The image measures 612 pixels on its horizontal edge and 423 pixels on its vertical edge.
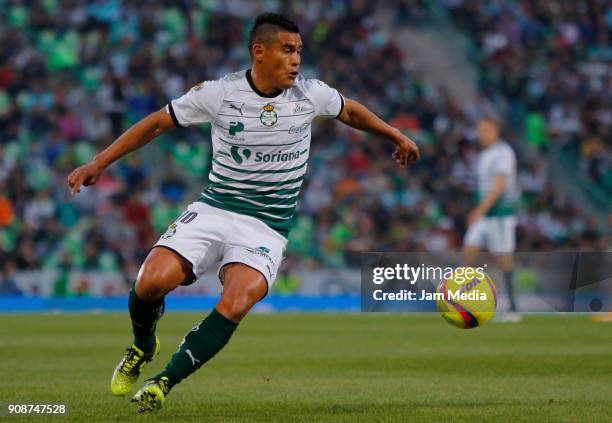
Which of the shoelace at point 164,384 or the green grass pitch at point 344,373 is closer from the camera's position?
the shoelace at point 164,384

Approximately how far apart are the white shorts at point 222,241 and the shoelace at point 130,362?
2.58 feet

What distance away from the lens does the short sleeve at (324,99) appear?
26.0 feet

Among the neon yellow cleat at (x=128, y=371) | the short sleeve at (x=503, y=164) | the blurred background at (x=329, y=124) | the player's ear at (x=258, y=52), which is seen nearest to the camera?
the player's ear at (x=258, y=52)

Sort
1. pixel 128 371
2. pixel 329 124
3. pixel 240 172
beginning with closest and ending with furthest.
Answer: pixel 240 172 < pixel 128 371 < pixel 329 124

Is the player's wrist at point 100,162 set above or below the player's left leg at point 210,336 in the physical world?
above

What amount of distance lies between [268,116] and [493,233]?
10282 mm

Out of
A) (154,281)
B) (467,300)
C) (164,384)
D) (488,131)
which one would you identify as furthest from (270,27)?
(488,131)

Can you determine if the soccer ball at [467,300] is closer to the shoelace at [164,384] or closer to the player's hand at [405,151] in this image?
the player's hand at [405,151]

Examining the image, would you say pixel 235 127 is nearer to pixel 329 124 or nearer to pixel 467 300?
pixel 467 300

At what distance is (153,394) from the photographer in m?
6.90

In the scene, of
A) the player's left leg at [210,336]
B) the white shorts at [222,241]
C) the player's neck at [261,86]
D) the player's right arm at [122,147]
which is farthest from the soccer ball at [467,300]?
the player's right arm at [122,147]

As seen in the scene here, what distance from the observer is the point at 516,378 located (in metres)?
9.71

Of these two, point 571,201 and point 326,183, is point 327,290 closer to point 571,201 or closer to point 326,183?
point 326,183

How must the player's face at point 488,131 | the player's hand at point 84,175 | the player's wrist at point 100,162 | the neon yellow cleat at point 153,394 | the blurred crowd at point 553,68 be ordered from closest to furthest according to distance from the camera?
the neon yellow cleat at point 153,394 < the player's hand at point 84,175 < the player's wrist at point 100,162 < the player's face at point 488,131 < the blurred crowd at point 553,68
